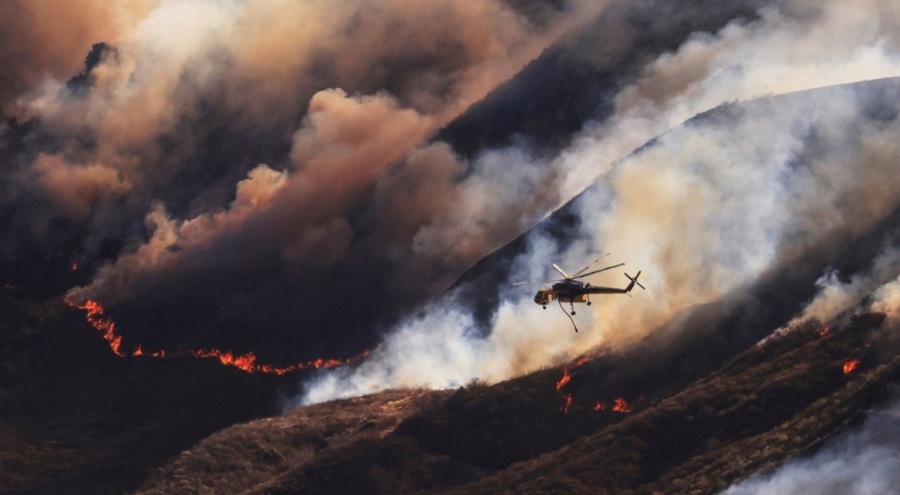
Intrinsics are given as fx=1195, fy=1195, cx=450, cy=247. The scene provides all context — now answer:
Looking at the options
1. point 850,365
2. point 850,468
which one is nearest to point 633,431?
point 850,365

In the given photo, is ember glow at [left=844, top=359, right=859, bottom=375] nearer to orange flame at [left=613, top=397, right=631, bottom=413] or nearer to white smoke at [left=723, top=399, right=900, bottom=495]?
white smoke at [left=723, top=399, right=900, bottom=495]

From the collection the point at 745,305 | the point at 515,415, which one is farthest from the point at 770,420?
the point at 515,415

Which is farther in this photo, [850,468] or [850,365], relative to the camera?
[850,365]

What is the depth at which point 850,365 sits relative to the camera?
160m

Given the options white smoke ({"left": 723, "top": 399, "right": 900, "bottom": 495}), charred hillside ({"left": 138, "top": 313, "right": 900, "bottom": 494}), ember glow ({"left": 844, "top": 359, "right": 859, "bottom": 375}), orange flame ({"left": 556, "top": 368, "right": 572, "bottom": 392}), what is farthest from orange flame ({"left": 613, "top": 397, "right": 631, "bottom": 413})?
white smoke ({"left": 723, "top": 399, "right": 900, "bottom": 495})

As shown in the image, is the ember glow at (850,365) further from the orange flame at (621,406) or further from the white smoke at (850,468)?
the orange flame at (621,406)

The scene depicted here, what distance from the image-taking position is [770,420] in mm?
157000

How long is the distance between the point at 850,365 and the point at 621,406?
36538mm

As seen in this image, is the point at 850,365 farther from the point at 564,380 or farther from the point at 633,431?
the point at 564,380

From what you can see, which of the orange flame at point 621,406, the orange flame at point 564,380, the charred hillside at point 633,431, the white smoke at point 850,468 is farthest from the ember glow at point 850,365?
the orange flame at point 564,380

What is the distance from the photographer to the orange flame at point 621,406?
182 metres

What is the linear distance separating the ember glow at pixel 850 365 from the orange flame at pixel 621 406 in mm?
34470

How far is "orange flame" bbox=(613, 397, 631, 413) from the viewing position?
182 metres

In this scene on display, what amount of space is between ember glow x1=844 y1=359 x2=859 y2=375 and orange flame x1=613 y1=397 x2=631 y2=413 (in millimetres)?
34470
